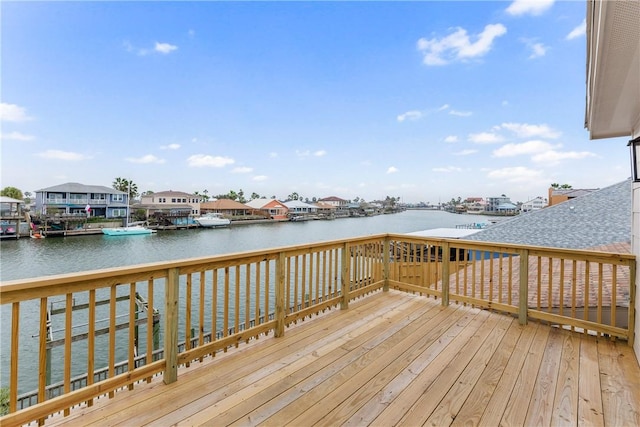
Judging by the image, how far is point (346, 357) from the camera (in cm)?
244

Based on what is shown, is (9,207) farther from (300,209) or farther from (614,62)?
(614,62)

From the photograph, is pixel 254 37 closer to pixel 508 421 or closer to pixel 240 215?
pixel 508 421

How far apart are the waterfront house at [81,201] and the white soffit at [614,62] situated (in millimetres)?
39774

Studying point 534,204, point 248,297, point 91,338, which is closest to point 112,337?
point 91,338

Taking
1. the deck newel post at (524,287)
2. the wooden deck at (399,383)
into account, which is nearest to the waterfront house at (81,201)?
the wooden deck at (399,383)

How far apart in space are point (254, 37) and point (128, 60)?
7850mm

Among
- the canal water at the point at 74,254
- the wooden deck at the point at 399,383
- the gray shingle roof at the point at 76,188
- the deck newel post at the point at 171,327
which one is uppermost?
the gray shingle roof at the point at 76,188

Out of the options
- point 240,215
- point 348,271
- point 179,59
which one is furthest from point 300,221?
point 348,271

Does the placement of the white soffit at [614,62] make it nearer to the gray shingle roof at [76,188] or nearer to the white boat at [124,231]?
the white boat at [124,231]

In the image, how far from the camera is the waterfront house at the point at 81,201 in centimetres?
3022

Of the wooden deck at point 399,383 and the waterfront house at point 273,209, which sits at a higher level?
the waterfront house at point 273,209

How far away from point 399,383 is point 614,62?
2527 mm

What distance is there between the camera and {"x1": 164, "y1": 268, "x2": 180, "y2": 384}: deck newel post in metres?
2.05

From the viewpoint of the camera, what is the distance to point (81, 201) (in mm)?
31922
